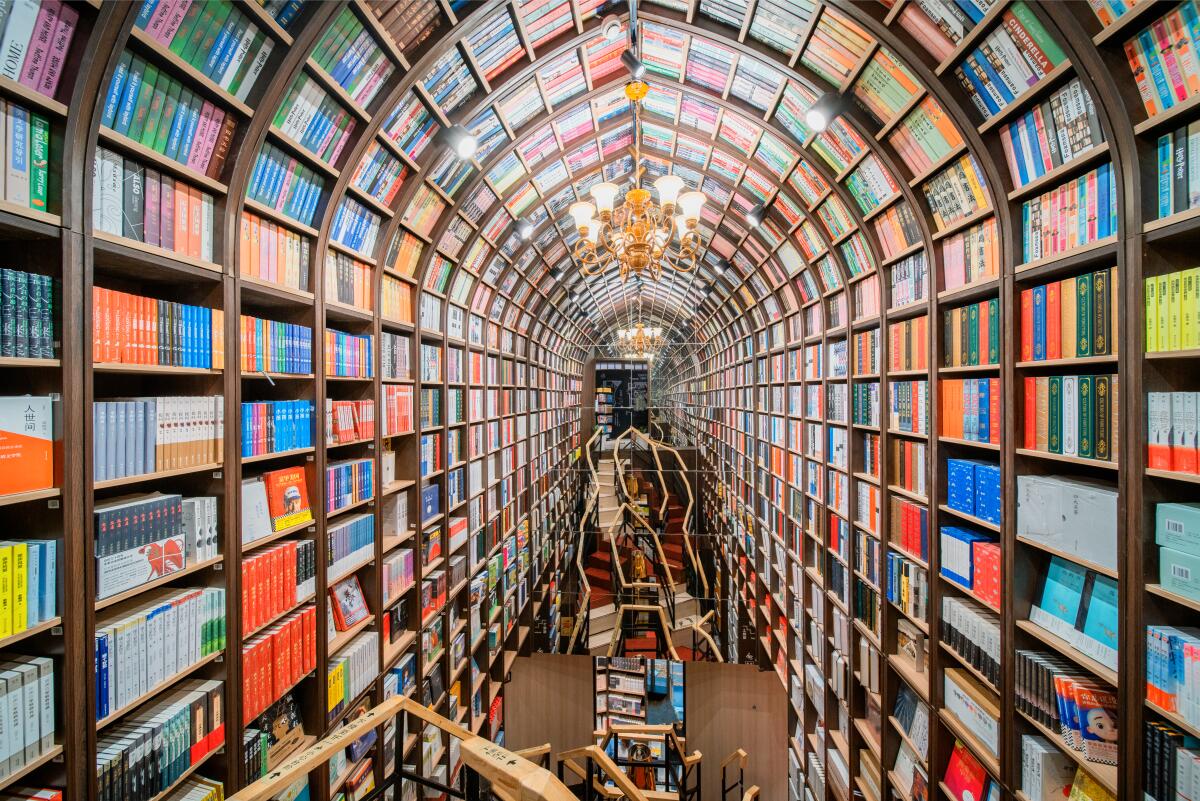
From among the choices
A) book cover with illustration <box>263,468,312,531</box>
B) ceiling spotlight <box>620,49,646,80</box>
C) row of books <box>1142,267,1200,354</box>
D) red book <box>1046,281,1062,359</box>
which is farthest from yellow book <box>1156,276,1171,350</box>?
book cover with illustration <box>263,468,312,531</box>

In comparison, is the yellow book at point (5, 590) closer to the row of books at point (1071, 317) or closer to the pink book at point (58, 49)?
the pink book at point (58, 49)

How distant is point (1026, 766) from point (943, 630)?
2.05 ft

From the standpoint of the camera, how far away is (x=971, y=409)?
2441 millimetres

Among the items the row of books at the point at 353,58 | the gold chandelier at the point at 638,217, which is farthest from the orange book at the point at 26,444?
the gold chandelier at the point at 638,217

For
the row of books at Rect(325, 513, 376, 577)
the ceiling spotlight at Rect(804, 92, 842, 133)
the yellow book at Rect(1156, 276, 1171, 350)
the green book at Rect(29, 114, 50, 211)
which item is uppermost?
the ceiling spotlight at Rect(804, 92, 842, 133)

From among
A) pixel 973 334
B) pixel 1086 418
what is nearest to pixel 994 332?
pixel 973 334

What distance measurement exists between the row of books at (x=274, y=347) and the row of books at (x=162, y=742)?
3.91ft

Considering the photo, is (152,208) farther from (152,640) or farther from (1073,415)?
(1073,415)

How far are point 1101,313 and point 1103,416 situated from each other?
1.10 ft

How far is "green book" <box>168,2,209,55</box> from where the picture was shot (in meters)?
1.65

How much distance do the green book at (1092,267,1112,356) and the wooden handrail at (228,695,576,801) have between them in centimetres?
207

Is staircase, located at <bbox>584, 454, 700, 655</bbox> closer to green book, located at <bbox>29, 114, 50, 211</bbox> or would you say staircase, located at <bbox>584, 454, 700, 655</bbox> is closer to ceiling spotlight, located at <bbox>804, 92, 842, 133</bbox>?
ceiling spotlight, located at <bbox>804, 92, 842, 133</bbox>

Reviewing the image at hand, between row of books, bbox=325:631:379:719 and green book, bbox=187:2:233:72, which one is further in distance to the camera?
row of books, bbox=325:631:379:719

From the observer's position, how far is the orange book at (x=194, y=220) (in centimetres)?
187
